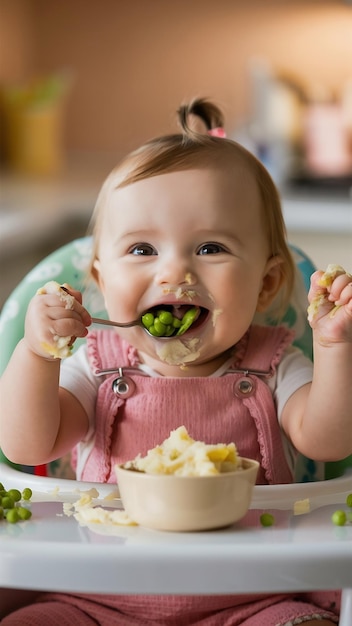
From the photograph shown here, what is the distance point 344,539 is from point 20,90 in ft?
9.66

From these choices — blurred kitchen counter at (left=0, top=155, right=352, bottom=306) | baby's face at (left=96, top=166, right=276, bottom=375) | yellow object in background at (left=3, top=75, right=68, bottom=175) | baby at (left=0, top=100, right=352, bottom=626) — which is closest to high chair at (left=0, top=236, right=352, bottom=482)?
baby at (left=0, top=100, right=352, bottom=626)

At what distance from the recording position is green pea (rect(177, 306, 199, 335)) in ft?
3.88

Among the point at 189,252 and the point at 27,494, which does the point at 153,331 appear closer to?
the point at 189,252

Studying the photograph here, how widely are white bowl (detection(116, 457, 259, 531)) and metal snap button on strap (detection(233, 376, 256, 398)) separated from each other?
13.1 inches

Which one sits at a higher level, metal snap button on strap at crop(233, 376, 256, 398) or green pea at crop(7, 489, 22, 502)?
metal snap button on strap at crop(233, 376, 256, 398)

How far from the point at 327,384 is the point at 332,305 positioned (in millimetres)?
101

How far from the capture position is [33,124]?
362 centimetres

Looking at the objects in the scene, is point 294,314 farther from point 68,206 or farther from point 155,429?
point 68,206

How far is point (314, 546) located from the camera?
901 millimetres

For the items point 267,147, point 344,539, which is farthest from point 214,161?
point 267,147

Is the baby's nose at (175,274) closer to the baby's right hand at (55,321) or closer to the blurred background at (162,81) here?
the baby's right hand at (55,321)

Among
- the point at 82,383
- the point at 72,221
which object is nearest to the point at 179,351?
the point at 82,383

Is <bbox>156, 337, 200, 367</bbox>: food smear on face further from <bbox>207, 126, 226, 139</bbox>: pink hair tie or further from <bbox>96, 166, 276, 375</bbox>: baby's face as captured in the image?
<bbox>207, 126, 226, 139</bbox>: pink hair tie

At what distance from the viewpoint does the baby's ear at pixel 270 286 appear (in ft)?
4.50
